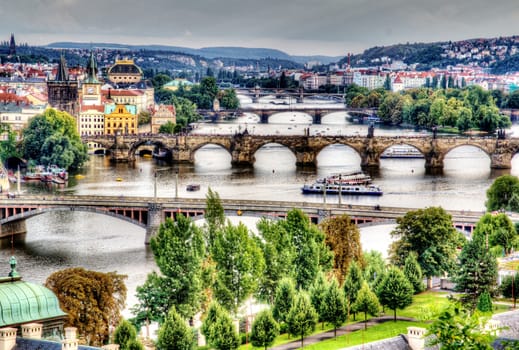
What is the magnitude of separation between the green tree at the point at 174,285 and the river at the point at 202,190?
181 inches

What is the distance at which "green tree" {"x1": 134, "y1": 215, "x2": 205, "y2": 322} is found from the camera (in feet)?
132

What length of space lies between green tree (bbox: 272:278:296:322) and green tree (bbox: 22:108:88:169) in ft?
160

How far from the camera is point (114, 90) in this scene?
131m

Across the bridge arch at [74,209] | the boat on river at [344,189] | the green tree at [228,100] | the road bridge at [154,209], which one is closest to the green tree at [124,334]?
the road bridge at [154,209]

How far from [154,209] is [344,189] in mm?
19399

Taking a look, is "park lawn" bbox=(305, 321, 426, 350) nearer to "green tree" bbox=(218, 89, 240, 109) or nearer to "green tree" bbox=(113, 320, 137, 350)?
"green tree" bbox=(113, 320, 137, 350)

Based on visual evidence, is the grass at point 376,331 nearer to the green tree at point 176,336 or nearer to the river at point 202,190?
the green tree at point 176,336

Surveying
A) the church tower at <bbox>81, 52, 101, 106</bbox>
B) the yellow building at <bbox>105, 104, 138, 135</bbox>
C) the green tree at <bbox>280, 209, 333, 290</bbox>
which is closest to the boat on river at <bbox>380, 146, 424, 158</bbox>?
the yellow building at <bbox>105, 104, 138, 135</bbox>

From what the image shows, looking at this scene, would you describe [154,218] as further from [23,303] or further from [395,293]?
[23,303]

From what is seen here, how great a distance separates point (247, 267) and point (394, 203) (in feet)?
98.0

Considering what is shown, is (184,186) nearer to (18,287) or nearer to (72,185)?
(72,185)

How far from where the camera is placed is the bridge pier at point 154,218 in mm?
58750

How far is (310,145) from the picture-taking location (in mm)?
95500

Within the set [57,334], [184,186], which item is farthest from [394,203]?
[57,334]
